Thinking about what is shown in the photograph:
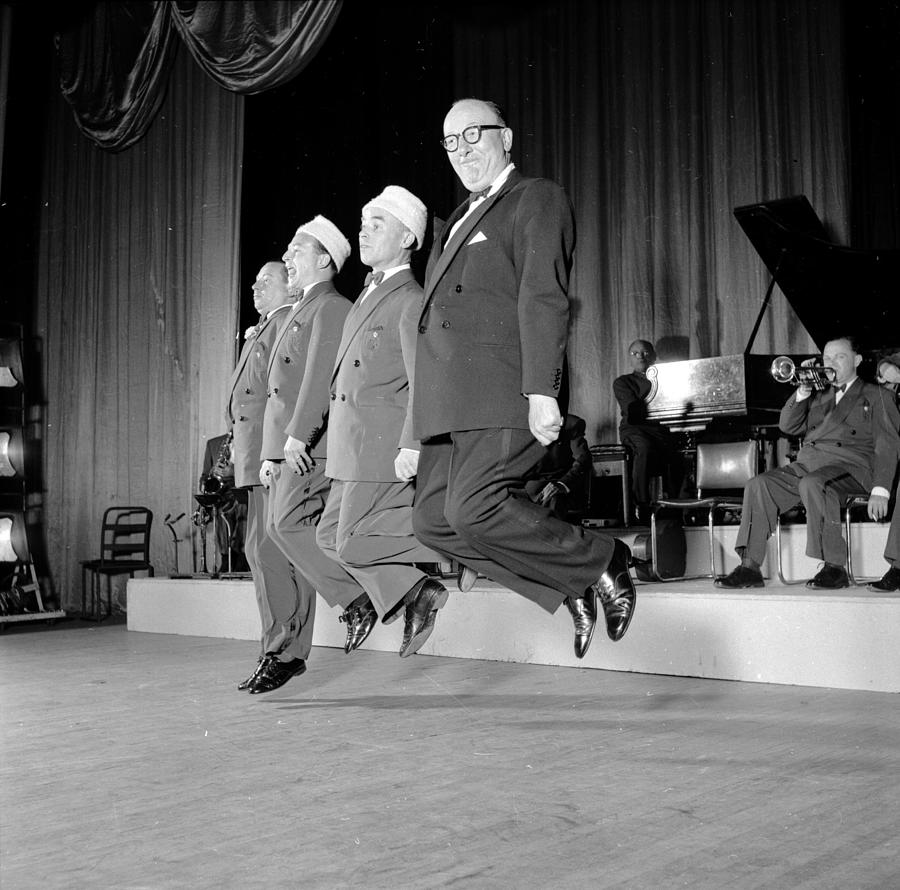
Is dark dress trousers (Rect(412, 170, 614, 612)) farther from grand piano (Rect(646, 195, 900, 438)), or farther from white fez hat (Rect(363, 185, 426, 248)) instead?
grand piano (Rect(646, 195, 900, 438))

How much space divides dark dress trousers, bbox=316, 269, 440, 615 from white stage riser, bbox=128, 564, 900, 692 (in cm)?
154

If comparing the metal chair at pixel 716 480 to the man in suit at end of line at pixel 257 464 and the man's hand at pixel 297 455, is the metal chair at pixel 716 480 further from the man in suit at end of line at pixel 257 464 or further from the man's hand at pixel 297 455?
the man's hand at pixel 297 455

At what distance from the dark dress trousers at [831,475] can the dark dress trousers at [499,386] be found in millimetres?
2185

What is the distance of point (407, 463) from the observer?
10.0ft

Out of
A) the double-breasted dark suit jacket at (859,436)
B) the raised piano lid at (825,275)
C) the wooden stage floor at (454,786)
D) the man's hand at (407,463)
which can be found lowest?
the wooden stage floor at (454,786)

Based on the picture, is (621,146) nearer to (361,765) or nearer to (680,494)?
(680,494)

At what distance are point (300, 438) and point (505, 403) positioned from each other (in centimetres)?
111

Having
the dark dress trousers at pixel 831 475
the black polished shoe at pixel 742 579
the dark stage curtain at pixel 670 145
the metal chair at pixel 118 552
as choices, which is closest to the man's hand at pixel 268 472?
the black polished shoe at pixel 742 579

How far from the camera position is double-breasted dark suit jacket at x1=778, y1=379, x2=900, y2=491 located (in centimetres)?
461

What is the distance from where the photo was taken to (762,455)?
656cm

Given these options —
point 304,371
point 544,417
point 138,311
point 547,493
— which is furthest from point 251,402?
point 138,311

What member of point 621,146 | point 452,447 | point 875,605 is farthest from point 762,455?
point 452,447

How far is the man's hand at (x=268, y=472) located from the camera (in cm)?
379

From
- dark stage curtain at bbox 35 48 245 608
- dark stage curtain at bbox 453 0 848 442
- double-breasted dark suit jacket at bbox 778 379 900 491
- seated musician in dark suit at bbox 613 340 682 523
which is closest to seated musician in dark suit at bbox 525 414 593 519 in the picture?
seated musician in dark suit at bbox 613 340 682 523
